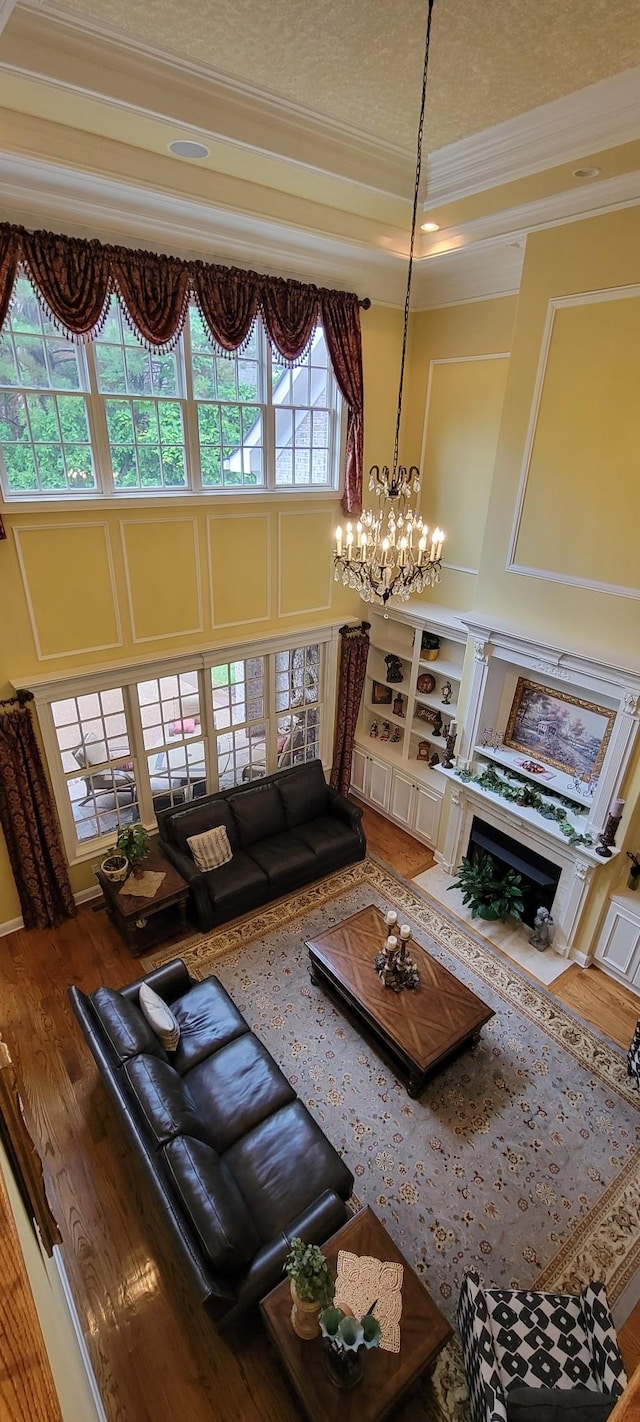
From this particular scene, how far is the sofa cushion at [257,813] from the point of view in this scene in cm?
586

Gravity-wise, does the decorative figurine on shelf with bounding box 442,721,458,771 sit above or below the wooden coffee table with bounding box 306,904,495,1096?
above

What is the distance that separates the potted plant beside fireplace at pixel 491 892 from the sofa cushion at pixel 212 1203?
3.09 meters

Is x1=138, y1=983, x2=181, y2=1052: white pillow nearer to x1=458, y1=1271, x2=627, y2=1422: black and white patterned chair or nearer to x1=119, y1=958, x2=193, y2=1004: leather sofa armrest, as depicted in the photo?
x1=119, y1=958, x2=193, y2=1004: leather sofa armrest

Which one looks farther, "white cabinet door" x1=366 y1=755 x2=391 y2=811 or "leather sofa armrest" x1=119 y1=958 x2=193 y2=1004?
"white cabinet door" x1=366 y1=755 x2=391 y2=811

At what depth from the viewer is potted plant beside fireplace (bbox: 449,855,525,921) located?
543 centimetres

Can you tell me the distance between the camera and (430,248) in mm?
4910

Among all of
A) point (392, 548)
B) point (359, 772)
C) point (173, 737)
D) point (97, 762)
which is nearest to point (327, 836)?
point (359, 772)

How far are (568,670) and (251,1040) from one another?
343 cm

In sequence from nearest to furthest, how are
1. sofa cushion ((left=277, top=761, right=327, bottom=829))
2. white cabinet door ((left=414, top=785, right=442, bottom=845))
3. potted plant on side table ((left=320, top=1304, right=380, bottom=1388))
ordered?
potted plant on side table ((left=320, top=1304, right=380, bottom=1388)), sofa cushion ((left=277, top=761, right=327, bottom=829)), white cabinet door ((left=414, top=785, right=442, bottom=845))

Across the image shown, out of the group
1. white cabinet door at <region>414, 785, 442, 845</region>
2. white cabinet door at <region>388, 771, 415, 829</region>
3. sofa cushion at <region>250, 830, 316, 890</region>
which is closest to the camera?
sofa cushion at <region>250, 830, 316, 890</region>

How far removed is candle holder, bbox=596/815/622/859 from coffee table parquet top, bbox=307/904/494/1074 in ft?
4.74

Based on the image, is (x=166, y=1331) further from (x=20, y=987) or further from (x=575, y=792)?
(x=575, y=792)

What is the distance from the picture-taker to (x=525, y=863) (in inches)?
217

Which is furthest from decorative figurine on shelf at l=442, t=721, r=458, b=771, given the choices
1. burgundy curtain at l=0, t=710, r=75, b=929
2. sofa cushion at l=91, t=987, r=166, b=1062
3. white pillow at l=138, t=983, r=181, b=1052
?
burgundy curtain at l=0, t=710, r=75, b=929
